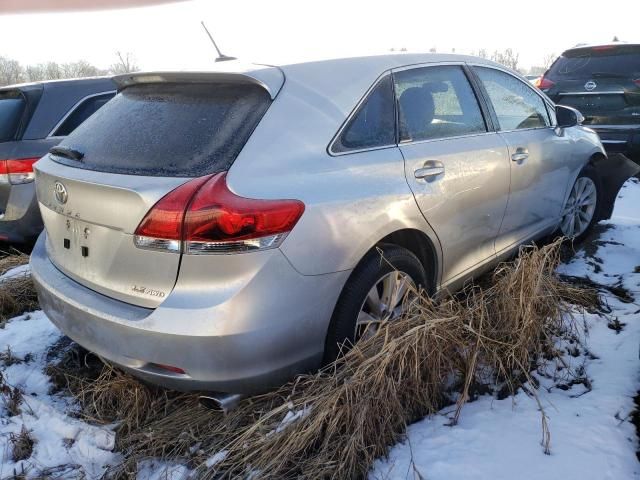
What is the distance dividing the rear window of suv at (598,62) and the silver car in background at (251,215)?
188 inches

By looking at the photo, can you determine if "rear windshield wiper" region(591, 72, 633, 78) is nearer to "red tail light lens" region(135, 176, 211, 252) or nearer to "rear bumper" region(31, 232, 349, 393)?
"rear bumper" region(31, 232, 349, 393)

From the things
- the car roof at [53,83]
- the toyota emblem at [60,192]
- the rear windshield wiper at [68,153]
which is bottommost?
the toyota emblem at [60,192]

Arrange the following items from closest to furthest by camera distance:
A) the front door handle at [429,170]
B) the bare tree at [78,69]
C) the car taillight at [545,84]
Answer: the front door handle at [429,170] < the car taillight at [545,84] < the bare tree at [78,69]

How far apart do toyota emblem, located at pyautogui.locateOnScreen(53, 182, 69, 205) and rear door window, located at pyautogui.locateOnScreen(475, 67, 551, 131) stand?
254cm

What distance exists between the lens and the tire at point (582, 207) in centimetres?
446

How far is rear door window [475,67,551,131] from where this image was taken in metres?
3.62

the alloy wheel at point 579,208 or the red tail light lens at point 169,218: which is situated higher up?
the red tail light lens at point 169,218

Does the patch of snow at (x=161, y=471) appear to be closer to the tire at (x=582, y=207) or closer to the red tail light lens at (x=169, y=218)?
the red tail light lens at (x=169, y=218)

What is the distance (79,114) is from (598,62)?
608 centimetres

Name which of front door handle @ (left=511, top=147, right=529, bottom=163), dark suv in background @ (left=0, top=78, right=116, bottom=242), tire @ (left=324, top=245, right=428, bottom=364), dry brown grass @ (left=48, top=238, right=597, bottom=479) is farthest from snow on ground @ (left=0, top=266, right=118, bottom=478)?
front door handle @ (left=511, top=147, right=529, bottom=163)

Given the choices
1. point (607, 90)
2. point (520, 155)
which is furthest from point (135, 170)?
point (607, 90)

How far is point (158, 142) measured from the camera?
2.35 metres

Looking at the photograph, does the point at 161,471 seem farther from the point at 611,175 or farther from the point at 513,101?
the point at 611,175

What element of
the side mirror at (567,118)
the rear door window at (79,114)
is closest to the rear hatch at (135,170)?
the rear door window at (79,114)
